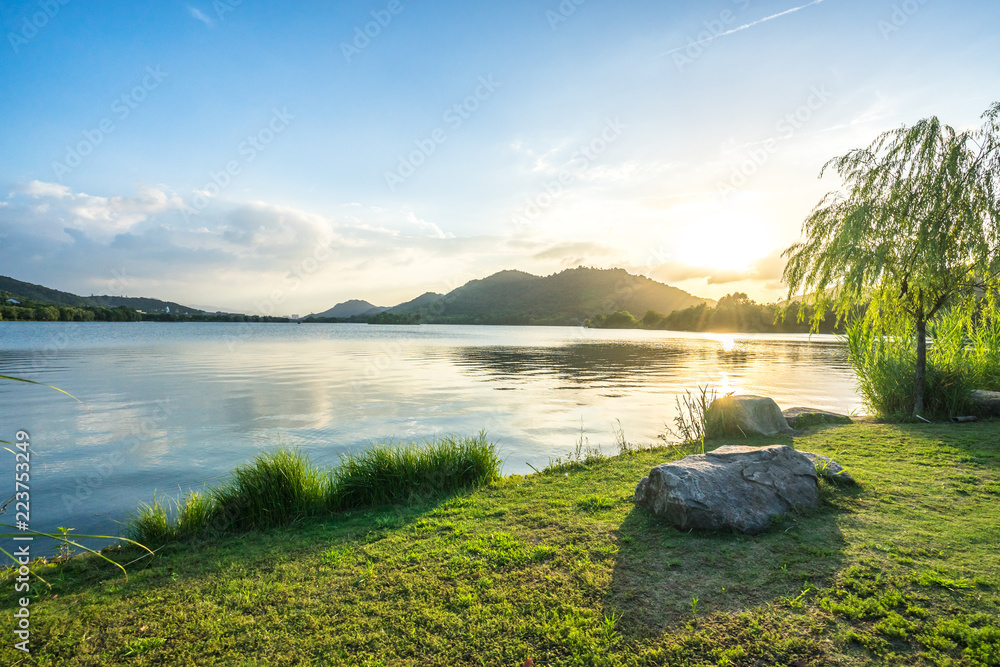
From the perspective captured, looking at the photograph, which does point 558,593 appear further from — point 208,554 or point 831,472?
point 831,472

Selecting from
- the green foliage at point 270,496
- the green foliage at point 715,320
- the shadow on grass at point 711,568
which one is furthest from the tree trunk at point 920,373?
the green foliage at point 715,320

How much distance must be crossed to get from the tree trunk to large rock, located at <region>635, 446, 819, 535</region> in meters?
8.96

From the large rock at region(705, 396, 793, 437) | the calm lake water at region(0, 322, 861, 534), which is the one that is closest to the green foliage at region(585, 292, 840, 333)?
the calm lake water at region(0, 322, 861, 534)

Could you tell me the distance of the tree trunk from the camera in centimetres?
1316

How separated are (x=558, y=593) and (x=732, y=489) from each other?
321 centimetres

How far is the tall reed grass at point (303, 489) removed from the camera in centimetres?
736

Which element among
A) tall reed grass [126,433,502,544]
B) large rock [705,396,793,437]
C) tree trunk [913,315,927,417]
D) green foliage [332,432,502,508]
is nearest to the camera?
tall reed grass [126,433,502,544]

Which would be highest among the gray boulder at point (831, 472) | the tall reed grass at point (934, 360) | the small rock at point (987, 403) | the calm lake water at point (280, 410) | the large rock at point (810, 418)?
the tall reed grass at point (934, 360)

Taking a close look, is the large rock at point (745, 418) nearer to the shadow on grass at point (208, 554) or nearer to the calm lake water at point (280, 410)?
the calm lake water at point (280, 410)

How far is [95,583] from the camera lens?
5711 mm

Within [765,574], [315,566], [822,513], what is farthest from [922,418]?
[315,566]

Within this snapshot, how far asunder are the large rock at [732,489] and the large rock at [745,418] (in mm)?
5233

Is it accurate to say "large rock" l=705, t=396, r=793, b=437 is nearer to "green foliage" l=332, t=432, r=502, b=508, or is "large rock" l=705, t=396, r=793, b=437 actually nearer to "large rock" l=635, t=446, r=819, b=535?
"large rock" l=635, t=446, r=819, b=535

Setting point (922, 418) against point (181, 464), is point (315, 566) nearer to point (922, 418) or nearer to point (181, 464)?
point (181, 464)
